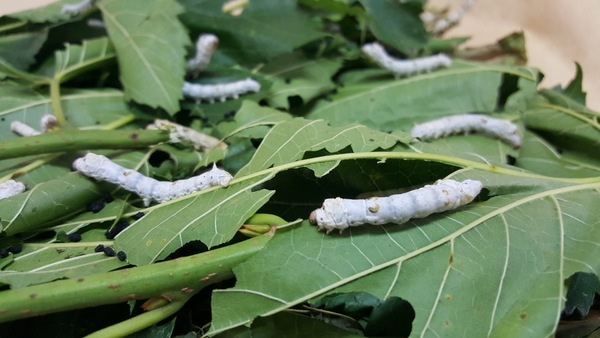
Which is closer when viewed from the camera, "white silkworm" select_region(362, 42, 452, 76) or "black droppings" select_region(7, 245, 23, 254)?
"black droppings" select_region(7, 245, 23, 254)

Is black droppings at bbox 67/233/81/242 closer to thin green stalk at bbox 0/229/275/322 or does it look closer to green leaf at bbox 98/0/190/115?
thin green stalk at bbox 0/229/275/322

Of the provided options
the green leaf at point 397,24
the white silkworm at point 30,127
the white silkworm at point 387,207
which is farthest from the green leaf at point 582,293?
the white silkworm at point 30,127

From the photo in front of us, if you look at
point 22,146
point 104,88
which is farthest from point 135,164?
point 104,88

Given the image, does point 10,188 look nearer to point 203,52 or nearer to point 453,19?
point 203,52

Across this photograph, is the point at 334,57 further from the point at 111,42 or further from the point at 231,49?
the point at 111,42

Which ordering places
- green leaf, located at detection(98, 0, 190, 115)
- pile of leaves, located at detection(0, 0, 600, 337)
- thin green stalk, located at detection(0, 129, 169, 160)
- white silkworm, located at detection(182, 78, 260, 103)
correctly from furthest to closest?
1. white silkworm, located at detection(182, 78, 260, 103)
2. green leaf, located at detection(98, 0, 190, 115)
3. thin green stalk, located at detection(0, 129, 169, 160)
4. pile of leaves, located at detection(0, 0, 600, 337)

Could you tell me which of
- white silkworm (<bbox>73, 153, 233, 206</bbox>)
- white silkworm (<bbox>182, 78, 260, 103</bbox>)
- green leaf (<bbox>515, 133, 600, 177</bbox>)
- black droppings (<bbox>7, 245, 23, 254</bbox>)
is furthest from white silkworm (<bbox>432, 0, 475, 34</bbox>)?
black droppings (<bbox>7, 245, 23, 254</bbox>)

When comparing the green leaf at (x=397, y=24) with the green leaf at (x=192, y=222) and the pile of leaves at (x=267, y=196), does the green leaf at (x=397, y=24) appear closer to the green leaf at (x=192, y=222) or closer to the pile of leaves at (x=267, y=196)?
the pile of leaves at (x=267, y=196)
